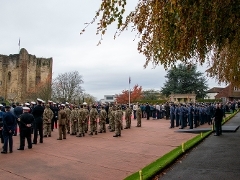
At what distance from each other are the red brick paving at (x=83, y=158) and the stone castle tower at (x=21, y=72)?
46606mm

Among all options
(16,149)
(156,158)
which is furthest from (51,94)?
(156,158)

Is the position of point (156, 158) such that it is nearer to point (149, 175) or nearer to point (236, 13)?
point (149, 175)

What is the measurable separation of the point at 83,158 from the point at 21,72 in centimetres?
5253

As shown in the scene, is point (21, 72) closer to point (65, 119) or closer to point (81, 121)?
point (81, 121)

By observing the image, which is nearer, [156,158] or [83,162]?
[83,162]

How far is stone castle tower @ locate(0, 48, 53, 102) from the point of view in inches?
2363

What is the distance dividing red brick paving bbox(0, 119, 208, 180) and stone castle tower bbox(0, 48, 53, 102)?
46606 mm

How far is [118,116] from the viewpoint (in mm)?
17484

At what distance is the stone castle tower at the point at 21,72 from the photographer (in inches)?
2363

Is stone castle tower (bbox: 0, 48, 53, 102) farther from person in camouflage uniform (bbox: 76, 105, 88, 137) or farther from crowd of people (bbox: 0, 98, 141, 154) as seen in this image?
person in camouflage uniform (bbox: 76, 105, 88, 137)

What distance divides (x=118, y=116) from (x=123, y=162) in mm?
7185

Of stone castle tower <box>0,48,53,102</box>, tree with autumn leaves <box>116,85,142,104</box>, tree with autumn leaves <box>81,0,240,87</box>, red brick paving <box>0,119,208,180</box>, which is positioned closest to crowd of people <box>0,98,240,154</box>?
red brick paving <box>0,119,208,180</box>

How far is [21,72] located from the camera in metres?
60.2

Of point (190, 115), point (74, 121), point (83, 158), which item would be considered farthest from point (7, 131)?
point (190, 115)
